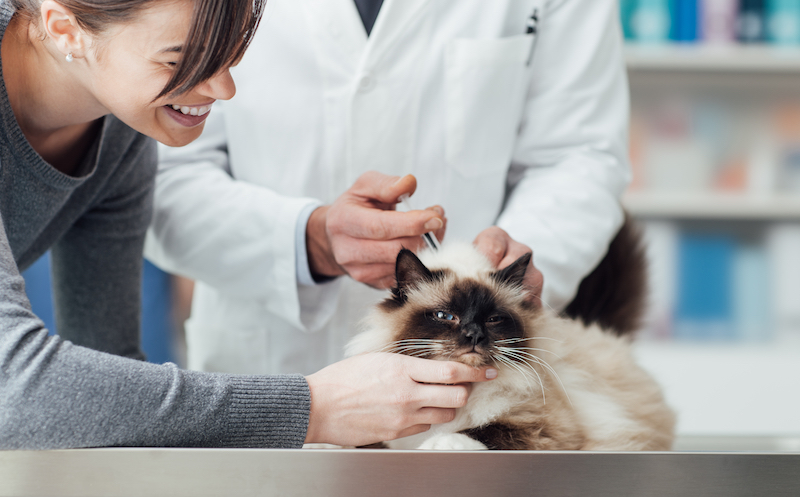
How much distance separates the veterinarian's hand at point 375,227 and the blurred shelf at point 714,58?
5.41 ft

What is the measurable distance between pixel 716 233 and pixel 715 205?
18cm

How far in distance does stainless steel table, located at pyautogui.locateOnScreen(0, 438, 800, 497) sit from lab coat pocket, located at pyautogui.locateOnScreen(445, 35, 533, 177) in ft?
2.37

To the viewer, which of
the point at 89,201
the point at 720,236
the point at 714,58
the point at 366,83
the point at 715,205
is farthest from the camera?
the point at 720,236

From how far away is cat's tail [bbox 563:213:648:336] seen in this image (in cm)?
116

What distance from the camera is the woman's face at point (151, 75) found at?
0.70 metres

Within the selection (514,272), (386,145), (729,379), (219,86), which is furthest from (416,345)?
(729,379)

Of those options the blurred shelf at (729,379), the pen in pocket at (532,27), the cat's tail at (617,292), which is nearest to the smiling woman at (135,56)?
the pen in pocket at (532,27)

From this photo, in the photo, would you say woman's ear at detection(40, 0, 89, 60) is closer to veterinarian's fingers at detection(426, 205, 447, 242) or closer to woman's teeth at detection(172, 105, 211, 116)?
woman's teeth at detection(172, 105, 211, 116)

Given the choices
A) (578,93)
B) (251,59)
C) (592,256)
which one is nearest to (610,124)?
(578,93)

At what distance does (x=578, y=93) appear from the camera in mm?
1242

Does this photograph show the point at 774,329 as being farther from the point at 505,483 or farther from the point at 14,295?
the point at 14,295

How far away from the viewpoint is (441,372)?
693 millimetres

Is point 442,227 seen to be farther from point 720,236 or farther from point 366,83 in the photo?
point 720,236

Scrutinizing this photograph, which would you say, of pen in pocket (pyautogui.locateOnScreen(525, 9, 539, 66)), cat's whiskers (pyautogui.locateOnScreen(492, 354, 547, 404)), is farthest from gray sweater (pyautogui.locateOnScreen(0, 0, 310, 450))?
pen in pocket (pyautogui.locateOnScreen(525, 9, 539, 66))
